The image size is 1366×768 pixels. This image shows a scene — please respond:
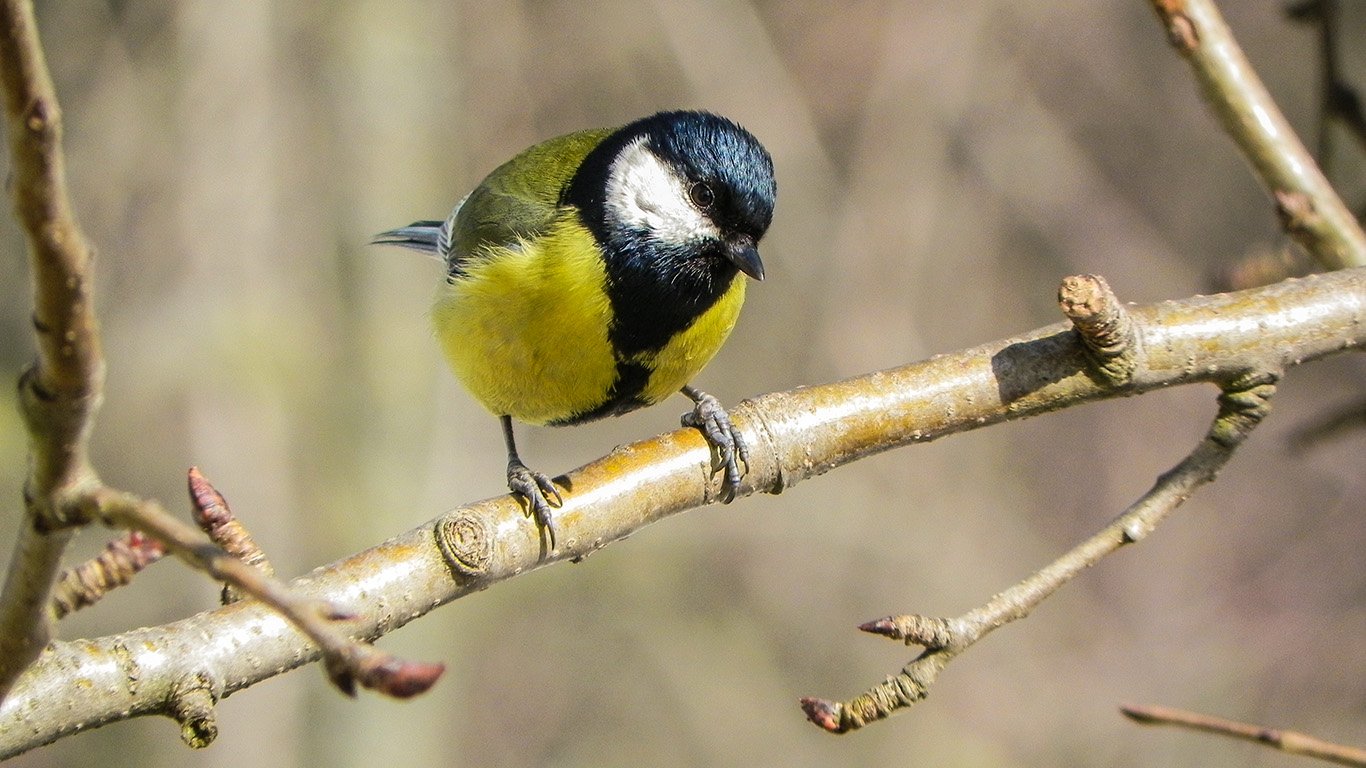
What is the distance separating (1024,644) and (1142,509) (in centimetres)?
503

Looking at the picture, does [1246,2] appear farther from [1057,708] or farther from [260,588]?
[260,588]

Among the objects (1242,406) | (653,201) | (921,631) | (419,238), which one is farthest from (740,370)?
(921,631)

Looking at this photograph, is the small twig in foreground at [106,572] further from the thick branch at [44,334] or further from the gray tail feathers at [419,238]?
the gray tail feathers at [419,238]

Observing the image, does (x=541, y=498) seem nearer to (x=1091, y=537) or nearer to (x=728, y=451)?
(x=728, y=451)

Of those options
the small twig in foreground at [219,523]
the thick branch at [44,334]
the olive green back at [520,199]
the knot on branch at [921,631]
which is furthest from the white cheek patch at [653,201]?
the thick branch at [44,334]

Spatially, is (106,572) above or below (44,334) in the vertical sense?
below

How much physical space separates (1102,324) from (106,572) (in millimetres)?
1238

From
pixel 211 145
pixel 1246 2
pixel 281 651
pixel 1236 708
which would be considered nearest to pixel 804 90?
pixel 1246 2

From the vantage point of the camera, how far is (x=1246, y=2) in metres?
6.53

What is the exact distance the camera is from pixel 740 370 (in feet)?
22.1

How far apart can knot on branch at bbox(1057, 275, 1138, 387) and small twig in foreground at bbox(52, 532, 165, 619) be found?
3.66 ft

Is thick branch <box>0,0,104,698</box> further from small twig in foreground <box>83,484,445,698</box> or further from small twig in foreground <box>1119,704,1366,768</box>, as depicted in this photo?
small twig in foreground <box>1119,704,1366,768</box>

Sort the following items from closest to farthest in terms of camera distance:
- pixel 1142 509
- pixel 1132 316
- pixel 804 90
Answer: pixel 1142 509, pixel 1132 316, pixel 804 90

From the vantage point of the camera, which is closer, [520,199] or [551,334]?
[551,334]
